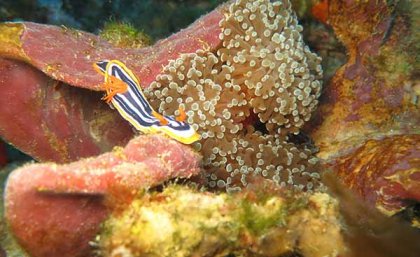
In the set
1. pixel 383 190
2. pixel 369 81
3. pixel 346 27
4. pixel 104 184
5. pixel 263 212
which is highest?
pixel 346 27

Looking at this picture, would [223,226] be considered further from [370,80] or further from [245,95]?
[370,80]

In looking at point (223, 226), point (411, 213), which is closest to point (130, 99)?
point (223, 226)

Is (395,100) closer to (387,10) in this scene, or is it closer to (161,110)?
(387,10)

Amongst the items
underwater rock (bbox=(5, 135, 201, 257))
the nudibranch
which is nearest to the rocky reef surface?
underwater rock (bbox=(5, 135, 201, 257))

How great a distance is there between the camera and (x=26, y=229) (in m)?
1.94

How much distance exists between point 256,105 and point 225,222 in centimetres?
184

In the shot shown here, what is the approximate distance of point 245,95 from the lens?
3.74 m

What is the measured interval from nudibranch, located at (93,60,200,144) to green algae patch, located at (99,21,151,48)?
100 cm

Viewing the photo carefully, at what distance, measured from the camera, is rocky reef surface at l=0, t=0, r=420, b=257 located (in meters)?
1.97

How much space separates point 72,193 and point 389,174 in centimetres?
241

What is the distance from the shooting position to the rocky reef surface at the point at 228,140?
1970 mm

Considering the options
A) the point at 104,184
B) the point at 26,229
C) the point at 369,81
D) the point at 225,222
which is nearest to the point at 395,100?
the point at 369,81

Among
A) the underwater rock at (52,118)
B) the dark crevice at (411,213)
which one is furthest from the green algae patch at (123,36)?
the dark crevice at (411,213)

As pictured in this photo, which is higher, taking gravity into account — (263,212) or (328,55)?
(328,55)
